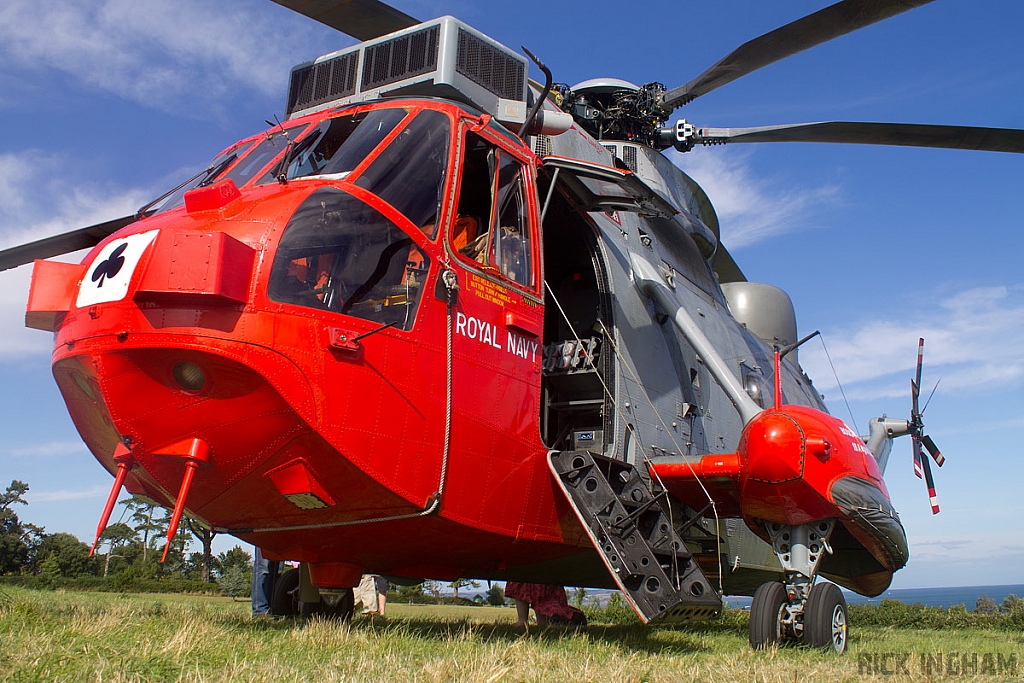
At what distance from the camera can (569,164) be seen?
690 cm

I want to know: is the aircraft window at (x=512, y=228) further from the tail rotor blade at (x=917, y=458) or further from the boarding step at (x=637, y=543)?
the tail rotor blade at (x=917, y=458)

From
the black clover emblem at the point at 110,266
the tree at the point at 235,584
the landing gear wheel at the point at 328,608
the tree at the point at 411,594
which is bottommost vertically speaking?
the tree at the point at 411,594

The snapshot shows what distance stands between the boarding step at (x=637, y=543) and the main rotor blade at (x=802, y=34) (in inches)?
182

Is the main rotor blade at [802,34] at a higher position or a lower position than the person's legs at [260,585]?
higher

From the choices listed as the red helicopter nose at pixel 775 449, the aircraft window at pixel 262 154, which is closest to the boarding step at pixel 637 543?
the red helicopter nose at pixel 775 449

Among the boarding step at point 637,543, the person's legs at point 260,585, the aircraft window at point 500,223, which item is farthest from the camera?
the person's legs at point 260,585

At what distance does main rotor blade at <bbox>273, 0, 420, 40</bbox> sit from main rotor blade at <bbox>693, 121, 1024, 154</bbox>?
15.6ft

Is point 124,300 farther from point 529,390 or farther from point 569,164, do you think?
point 569,164

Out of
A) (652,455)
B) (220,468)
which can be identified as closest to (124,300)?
(220,468)

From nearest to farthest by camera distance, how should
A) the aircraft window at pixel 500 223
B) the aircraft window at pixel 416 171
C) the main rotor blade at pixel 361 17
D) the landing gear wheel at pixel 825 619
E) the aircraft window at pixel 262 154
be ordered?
the aircraft window at pixel 416 171, the aircraft window at pixel 262 154, the aircraft window at pixel 500 223, the landing gear wheel at pixel 825 619, the main rotor blade at pixel 361 17

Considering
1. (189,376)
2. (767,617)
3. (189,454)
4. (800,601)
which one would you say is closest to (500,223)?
(189,376)

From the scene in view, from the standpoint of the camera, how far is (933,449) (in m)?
10.7

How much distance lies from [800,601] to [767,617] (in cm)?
A: 45

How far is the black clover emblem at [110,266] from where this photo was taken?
4488 mm
